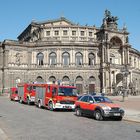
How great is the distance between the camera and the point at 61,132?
1436cm

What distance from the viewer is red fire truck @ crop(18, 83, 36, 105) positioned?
121ft

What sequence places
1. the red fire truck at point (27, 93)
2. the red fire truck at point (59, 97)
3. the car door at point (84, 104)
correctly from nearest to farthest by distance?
the car door at point (84, 104) < the red fire truck at point (59, 97) < the red fire truck at point (27, 93)

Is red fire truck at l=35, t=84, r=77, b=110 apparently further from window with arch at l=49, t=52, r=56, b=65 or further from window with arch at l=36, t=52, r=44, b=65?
A: window with arch at l=36, t=52, r=44, b=65

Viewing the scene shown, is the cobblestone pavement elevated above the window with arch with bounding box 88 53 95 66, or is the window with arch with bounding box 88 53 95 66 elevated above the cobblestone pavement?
the window with arch with bounding box 88 53 95 66

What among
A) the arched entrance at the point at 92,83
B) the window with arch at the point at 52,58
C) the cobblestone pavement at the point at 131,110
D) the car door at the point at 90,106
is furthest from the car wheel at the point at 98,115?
the window with arch at the point at 52,58

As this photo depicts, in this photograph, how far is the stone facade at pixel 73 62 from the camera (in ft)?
234

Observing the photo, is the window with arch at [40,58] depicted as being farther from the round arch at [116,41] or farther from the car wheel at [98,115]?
the car wheel at [98,115]

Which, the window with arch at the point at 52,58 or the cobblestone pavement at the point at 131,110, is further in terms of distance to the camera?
the window with arch at the point at 52,58

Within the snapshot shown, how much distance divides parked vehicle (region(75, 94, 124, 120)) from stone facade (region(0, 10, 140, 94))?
4781 centimetres

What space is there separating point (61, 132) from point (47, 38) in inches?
2536

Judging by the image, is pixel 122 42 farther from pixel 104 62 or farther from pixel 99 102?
pixel 99 102

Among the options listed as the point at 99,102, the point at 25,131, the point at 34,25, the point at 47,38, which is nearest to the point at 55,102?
the point at 99,102

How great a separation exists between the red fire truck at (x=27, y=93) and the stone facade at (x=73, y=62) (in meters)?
29.2

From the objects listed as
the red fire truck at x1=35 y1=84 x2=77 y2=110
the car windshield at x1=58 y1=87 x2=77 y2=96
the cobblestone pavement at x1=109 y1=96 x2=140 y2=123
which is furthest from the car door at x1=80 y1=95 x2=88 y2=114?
the car windshield at x1=58 y1=87 x2=77 y2=96
